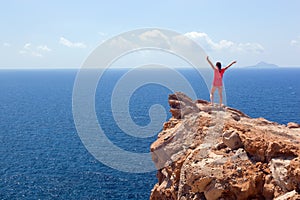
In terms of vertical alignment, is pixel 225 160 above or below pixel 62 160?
above

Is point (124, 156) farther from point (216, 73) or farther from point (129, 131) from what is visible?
point (216, 73)

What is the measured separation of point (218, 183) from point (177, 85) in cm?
1253

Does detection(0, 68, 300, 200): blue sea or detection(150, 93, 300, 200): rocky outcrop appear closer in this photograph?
detection(150, 93, 300, 200): rocky outcrop

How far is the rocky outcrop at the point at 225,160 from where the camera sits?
13.3 meters

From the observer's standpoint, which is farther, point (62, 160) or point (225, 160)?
point (62, 160)

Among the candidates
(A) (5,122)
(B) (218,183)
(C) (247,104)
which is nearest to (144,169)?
(B) (218,183)

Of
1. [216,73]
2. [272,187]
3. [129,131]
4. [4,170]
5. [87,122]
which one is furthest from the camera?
[87,122]

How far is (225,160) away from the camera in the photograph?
594 inches

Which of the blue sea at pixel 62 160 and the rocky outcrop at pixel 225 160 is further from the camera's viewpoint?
the blue sea at pixel 62 160

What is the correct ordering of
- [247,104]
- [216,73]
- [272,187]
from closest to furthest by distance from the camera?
1. [272,187]
2. [216,73]
3. [247,104]

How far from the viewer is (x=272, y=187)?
1311cm

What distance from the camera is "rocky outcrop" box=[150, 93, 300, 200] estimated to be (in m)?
13.3

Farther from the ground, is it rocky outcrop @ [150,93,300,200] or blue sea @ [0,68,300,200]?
rocky outcrop @ [150,93,300,200]

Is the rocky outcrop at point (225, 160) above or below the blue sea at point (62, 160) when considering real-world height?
above
